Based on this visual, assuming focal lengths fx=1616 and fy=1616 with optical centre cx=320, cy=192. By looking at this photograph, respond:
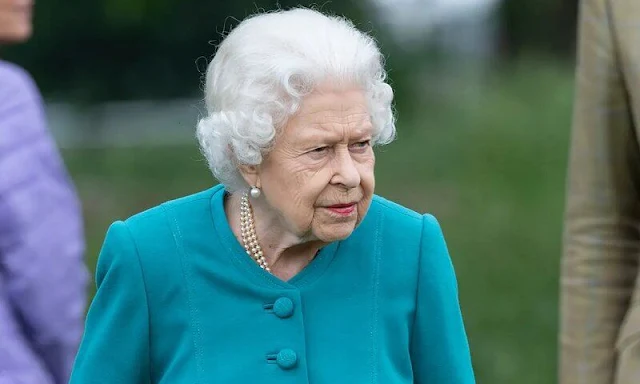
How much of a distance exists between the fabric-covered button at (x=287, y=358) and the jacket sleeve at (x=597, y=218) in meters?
0.61

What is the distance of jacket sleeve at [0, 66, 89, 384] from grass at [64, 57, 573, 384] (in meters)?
2.33

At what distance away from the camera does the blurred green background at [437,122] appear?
26.3ft

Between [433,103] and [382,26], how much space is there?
0.70m

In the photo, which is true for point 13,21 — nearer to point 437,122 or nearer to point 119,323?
point 119,323

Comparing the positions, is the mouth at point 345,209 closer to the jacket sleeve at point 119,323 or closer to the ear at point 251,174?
the ear at point 251,174

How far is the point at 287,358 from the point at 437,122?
22.9 feet

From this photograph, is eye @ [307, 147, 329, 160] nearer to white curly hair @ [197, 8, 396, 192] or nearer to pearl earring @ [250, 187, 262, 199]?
white curly hair @ [197, 8, 396, 192]

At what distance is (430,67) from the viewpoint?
12641mm

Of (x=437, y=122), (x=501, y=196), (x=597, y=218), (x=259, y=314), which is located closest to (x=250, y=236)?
(x=259, y=314)

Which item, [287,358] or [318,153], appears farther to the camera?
[287,358]

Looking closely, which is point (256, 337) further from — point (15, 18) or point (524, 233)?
point (524, 233)

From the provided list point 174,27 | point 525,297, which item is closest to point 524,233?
point 525,297

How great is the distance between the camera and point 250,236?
3.78 meters

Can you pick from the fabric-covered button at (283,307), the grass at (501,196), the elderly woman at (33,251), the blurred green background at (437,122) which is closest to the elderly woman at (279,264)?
the fabric-covered button at (283,307)
